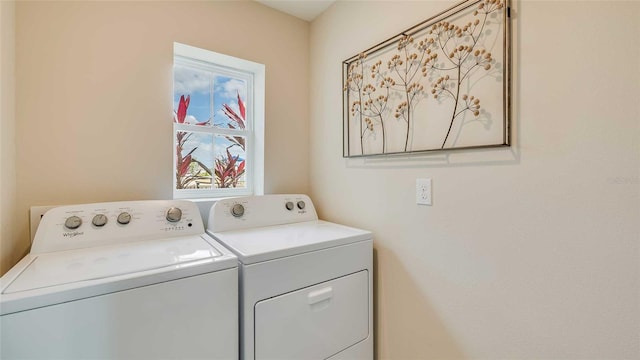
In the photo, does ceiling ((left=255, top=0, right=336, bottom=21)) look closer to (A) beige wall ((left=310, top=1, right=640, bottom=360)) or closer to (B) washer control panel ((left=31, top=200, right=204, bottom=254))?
(A) beige wall ((left=310, top=1, right=640, bottom=360))

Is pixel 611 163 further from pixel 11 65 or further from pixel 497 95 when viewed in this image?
pixel 11 65

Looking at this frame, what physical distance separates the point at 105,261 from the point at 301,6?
6.20ft

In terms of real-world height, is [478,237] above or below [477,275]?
above

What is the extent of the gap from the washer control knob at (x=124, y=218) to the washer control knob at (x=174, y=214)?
16 centimetres

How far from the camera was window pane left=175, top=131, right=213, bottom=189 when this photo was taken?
1.80m

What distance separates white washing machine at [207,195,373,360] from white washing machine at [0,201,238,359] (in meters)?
0.08

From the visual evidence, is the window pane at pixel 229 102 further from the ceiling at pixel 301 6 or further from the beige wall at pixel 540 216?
the beige wall at pixel 540 216

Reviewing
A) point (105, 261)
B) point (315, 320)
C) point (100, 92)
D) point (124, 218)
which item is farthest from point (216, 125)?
point (315, 320)

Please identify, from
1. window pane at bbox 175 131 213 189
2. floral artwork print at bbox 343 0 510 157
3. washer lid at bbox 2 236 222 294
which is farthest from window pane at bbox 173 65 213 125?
floral artwork print at bbox 343 0 510 157

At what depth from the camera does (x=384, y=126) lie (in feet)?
4.86

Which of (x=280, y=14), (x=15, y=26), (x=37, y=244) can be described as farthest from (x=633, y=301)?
(x=15, y=26)

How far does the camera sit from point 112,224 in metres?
1.24

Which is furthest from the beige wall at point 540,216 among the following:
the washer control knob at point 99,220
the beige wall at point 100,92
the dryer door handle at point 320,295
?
the washer control knob at point 99,220

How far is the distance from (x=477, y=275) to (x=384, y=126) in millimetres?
830
